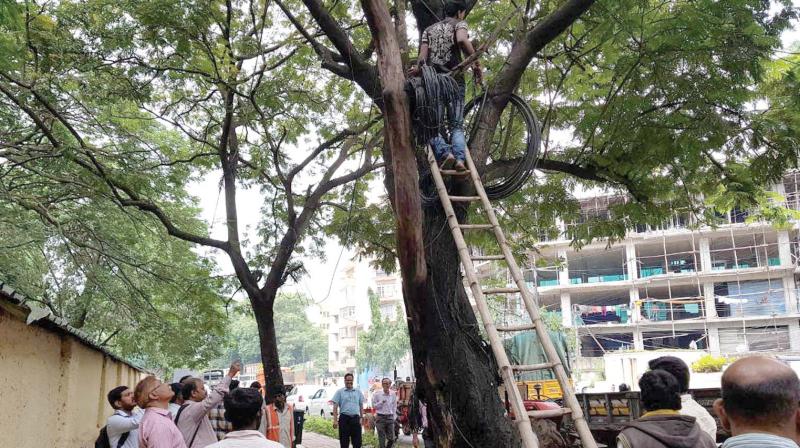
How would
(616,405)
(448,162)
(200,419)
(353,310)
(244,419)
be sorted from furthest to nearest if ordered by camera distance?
(353,310), (616,405), (448,162), (200,419), (244,419)

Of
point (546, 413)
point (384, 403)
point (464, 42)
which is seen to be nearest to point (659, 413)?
point (546, 413)

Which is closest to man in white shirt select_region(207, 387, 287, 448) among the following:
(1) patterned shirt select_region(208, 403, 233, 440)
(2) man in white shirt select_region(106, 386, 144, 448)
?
(2) man in white shirt select_region(106, 386, 144, 448)

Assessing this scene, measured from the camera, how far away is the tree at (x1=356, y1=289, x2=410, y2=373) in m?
49.2

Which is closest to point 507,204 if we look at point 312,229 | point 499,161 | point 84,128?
point 499,161

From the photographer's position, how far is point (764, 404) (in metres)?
2.12

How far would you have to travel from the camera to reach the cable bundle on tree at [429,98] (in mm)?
5047

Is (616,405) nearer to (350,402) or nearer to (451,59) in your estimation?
(350,402)

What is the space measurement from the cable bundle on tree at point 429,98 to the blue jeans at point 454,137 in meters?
0.15

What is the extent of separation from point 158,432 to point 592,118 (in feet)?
17.6

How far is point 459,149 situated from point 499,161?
1179 millimetres

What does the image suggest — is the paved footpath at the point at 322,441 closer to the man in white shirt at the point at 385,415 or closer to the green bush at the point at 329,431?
the green bush at the point at 329,431

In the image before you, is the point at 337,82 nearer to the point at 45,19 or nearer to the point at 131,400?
the point at 45,19

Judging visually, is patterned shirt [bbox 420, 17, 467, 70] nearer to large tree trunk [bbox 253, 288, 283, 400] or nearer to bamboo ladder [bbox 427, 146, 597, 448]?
bamboo ladder [bbox 427, 146, 597, 448]

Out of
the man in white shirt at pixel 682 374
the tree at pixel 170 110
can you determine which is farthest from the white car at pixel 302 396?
the man in white shirt at pixel 682 374
